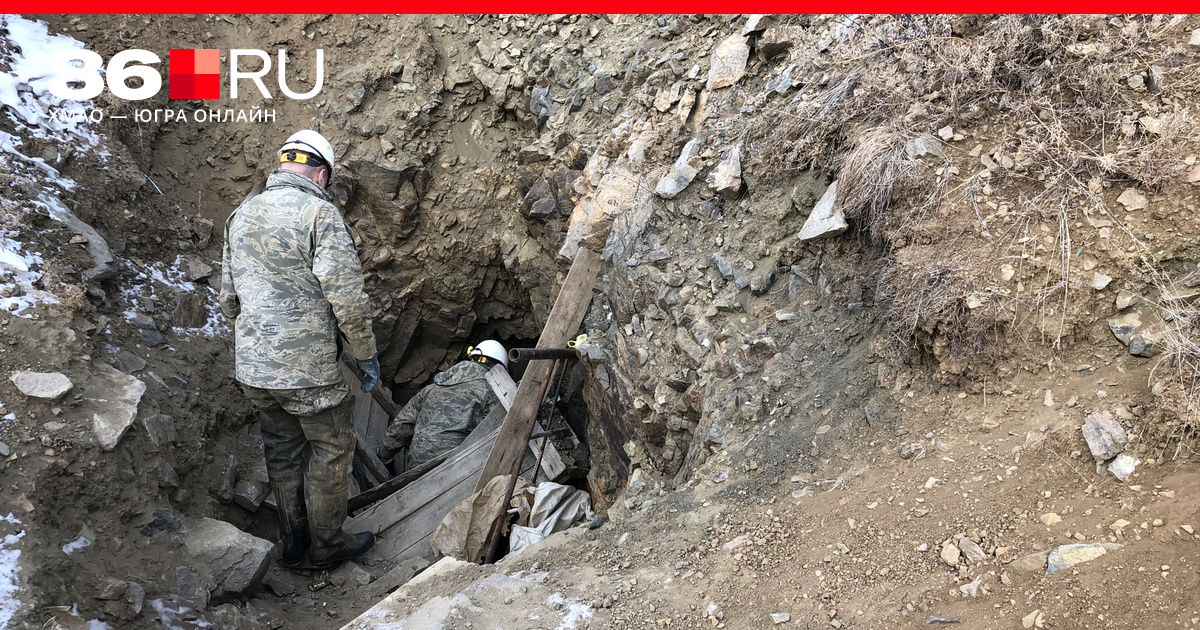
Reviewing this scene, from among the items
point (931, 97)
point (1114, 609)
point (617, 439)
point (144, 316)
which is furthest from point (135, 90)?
point (1114, 609)

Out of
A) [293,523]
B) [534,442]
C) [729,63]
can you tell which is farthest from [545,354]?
[729,63]

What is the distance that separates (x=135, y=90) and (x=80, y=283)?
89.7 inches

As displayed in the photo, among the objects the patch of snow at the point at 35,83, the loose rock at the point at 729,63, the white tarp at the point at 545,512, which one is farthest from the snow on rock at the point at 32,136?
the loose rock at the point at 729,63

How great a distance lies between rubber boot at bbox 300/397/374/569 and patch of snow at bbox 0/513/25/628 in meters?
1.26

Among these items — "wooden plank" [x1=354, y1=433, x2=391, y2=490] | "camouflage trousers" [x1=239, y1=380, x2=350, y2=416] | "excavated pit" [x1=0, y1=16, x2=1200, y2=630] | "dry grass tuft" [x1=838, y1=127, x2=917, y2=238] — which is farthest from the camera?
"wooden plank" [x1=354, y1=433, x2=391, y2=490]

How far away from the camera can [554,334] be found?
4199mm

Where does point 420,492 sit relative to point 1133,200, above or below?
below

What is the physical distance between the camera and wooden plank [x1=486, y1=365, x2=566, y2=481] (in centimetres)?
462

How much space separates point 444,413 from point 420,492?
2.32 feet

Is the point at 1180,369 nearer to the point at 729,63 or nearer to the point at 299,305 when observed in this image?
the point at 729,63

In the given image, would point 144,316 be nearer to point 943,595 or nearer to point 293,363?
point 293,363

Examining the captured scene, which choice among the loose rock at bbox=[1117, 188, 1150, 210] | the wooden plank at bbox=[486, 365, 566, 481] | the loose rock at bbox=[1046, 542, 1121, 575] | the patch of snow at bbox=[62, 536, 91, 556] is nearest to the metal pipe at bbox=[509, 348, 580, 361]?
the wooden plank at bbox=[486, 365, 566, 481]

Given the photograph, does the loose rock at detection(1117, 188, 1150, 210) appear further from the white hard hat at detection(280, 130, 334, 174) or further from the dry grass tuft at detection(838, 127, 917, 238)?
the white hard hat at detection(280, 130, 334, 174)

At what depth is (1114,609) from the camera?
5.55ft
